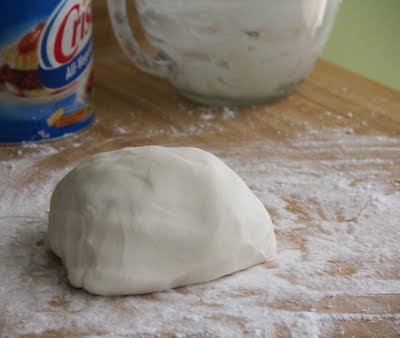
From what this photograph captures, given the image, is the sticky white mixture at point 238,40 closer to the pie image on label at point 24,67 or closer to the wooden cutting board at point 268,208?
the wooden cutting board at point 268,208

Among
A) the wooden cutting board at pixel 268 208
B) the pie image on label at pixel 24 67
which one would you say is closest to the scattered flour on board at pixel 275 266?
the wooden cutting board at pixel 268 208

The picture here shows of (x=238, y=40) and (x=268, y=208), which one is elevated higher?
(x=238, y=40)

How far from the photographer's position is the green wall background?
198 centimetres

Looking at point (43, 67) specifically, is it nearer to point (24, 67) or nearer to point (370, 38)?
point (24, 67)

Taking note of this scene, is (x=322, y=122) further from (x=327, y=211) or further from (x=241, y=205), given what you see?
(x=241, y=205)

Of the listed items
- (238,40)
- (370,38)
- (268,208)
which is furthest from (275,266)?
(370,38)

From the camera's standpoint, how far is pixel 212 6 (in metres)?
1.24

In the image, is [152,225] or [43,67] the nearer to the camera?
[152,225]

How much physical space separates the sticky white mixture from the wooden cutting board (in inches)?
2.7

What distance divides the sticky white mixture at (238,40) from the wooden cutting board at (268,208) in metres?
0.07

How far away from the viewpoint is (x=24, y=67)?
1.21m

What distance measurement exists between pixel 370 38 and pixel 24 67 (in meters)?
1.09

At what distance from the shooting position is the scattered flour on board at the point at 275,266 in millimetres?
843

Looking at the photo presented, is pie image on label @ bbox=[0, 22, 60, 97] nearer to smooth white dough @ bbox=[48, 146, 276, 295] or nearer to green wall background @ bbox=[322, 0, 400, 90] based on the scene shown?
smooth white dough @ bbox=[48, 146, 276, 295]
